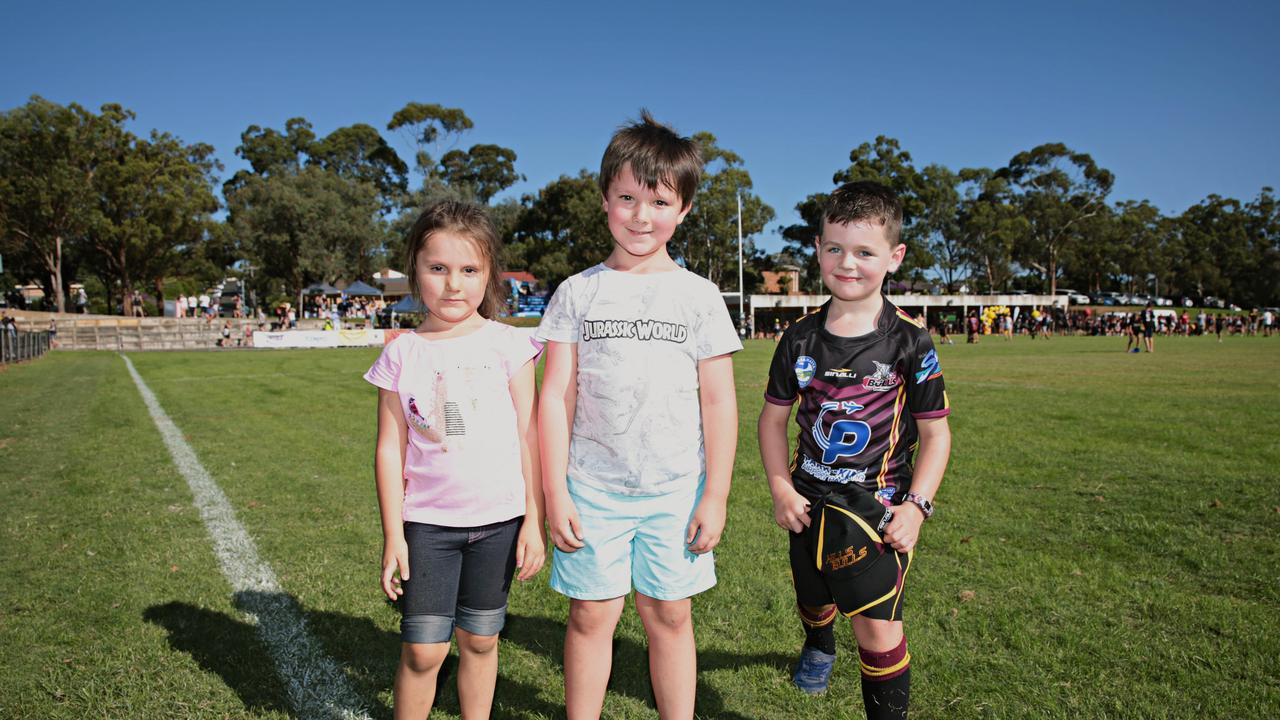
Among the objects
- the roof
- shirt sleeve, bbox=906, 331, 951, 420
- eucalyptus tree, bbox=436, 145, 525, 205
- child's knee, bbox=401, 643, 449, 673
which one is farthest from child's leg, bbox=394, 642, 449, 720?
eucalyptus tree, bbox=436, 145, 525, 205

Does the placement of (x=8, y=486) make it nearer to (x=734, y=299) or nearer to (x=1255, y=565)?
(x=1255, y=565)

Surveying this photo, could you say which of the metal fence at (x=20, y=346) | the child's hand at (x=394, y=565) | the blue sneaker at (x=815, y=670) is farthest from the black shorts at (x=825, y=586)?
the metal fence at (x=20, y=346)

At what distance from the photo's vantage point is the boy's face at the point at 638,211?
7.86 ft

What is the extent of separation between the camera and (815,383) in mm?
2637

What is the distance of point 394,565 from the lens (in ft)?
7.89

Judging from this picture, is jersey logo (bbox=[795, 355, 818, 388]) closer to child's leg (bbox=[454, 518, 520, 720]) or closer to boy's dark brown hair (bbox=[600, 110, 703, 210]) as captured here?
boy's dark brown hair (bbox=[600, 110, 703, 210])

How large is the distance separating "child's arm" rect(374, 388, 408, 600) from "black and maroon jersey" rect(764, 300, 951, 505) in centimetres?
139

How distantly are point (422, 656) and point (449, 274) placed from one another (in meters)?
1.31

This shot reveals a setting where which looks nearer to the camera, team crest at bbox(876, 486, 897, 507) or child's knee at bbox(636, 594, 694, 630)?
child's knee at bbox(636, 594, 694, 630)

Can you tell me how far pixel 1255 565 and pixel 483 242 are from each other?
516cm

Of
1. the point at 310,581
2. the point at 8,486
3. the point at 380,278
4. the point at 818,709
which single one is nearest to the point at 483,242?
the point at 818,709

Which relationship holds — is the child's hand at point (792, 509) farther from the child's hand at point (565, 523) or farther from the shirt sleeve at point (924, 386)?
the child's hand at point (565, 523)

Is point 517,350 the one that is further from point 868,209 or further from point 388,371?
point 868,209

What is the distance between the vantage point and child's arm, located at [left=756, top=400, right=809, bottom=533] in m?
2.61
